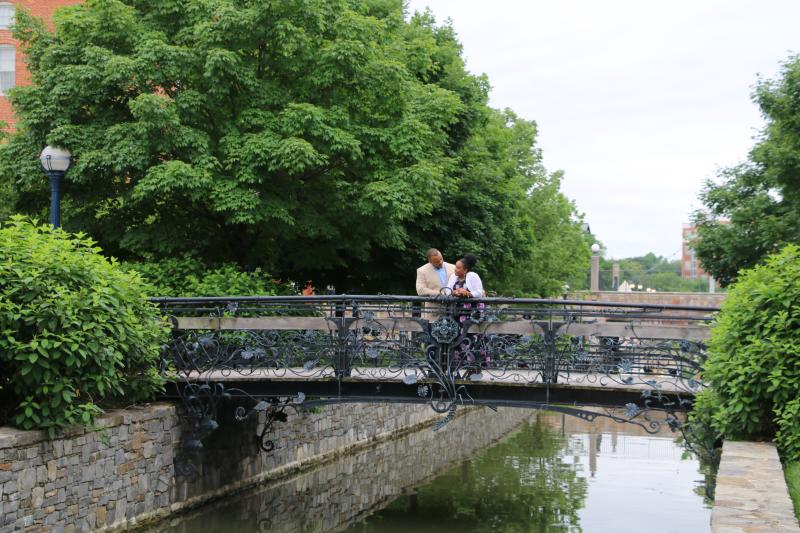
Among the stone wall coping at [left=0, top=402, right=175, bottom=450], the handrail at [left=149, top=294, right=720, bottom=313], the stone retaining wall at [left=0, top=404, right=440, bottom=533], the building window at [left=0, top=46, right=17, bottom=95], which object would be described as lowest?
the stone retaining wall at [left=0, top=404, right=440, bottom=533]

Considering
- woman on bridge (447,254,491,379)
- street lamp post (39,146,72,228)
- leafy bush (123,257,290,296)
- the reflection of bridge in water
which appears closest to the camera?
the reflection of bridge in water

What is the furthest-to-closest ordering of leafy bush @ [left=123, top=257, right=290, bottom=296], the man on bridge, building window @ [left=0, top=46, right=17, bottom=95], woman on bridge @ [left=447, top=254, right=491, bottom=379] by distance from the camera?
building window @ [left=0, top=46, right=17, bottom=95] → leafy bush @ [left=123, top=257, right=290, bottom=296] → the man on bridge → woman on bridge @ [left=447, top=254, right=491, bottom=379]

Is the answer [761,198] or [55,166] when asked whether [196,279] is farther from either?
[761,198]

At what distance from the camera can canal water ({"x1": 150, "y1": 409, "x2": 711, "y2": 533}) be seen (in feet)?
48.7

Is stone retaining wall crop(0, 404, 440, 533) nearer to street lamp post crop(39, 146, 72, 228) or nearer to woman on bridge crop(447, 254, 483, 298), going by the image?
street lamp post crop(39, 146, 72, 228)

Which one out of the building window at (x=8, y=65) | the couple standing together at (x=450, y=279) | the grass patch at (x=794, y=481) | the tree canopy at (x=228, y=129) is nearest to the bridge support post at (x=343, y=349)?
the couple standing together at (x=450, y=279)

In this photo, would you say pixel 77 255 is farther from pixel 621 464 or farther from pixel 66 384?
pixel 621 464

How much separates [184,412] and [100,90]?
756 cm

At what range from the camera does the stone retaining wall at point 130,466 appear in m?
10.9

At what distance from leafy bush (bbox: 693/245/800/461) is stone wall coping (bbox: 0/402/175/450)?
7009 millimetres

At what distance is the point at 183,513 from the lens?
14836mm

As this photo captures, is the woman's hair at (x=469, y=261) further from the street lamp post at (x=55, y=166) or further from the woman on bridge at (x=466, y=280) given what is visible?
the street lamp post at (x=55, y=166)

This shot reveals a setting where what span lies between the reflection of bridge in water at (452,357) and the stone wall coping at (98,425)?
57 centimetres

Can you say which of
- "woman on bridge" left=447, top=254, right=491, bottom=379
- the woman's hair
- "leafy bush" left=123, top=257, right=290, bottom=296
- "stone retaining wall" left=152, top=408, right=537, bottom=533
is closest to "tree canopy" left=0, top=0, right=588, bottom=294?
"leafy bush" left=123, top=257, right=290, bottom=296
